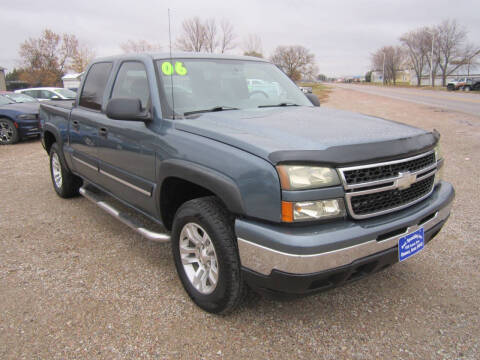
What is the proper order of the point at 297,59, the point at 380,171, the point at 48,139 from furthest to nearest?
the point at 297,59 < the point at 48,139 < the point at 380,171

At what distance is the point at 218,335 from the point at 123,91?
7.76 feet

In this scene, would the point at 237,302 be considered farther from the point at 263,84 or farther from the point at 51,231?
the point at 51,231

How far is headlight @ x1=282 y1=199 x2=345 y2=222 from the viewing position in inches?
76.6

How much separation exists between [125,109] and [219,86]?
874 millimetres

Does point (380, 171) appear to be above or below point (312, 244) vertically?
above

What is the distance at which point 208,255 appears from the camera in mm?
2504

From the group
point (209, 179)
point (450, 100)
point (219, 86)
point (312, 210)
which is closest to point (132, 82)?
point (219, 86)

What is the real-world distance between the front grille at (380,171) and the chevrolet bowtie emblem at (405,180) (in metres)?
0.03

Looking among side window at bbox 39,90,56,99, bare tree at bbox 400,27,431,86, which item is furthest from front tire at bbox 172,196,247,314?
bare tree at bbox 400,27,431,86

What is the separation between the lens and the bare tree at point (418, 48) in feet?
243

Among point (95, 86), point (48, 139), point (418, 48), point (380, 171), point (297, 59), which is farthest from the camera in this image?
point (418, 48)

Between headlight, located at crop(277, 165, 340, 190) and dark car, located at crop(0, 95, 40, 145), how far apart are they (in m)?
10.4

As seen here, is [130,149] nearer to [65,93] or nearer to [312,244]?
[312,244]

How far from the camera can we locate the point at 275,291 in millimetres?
2088
